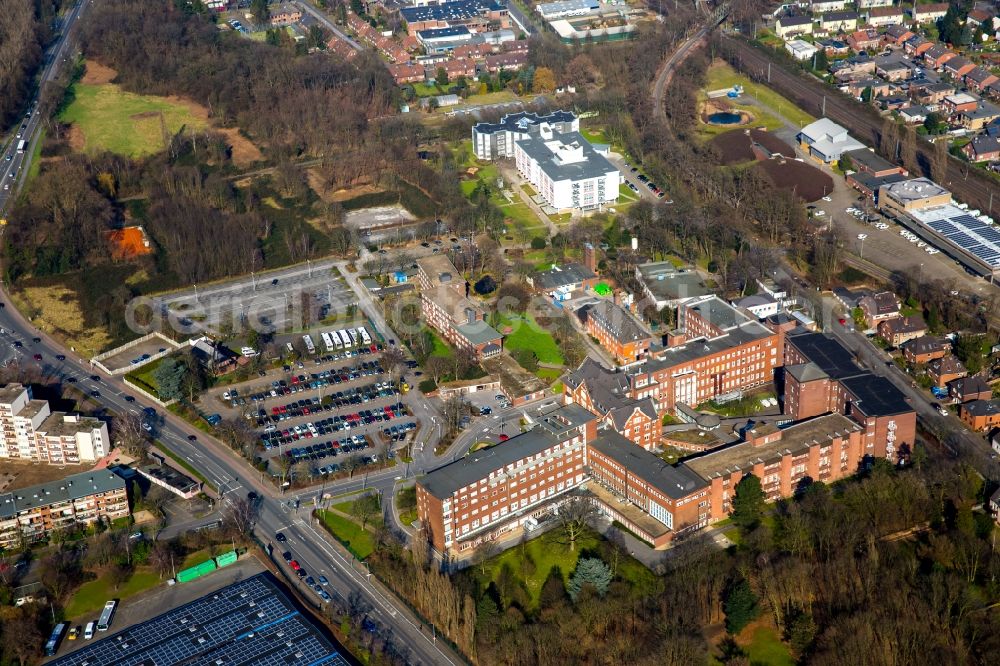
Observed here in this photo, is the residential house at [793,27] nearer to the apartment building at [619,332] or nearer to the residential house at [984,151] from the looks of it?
the residential house at [984,151]

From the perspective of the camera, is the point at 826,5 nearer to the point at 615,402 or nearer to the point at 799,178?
the point at 799,178

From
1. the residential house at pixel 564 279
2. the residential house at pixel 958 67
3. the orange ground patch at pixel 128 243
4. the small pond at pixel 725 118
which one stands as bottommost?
the small pond at pixel 725 118

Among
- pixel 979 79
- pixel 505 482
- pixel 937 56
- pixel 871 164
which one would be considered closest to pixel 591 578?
pixel 505 482

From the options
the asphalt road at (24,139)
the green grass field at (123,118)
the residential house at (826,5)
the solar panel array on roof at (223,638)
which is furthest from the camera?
the residential house at (826,5)

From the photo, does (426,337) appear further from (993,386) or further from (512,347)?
(993,386)

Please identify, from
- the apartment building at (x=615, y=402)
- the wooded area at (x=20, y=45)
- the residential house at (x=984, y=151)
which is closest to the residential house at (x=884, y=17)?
the residential house at (x=984, y=151)
